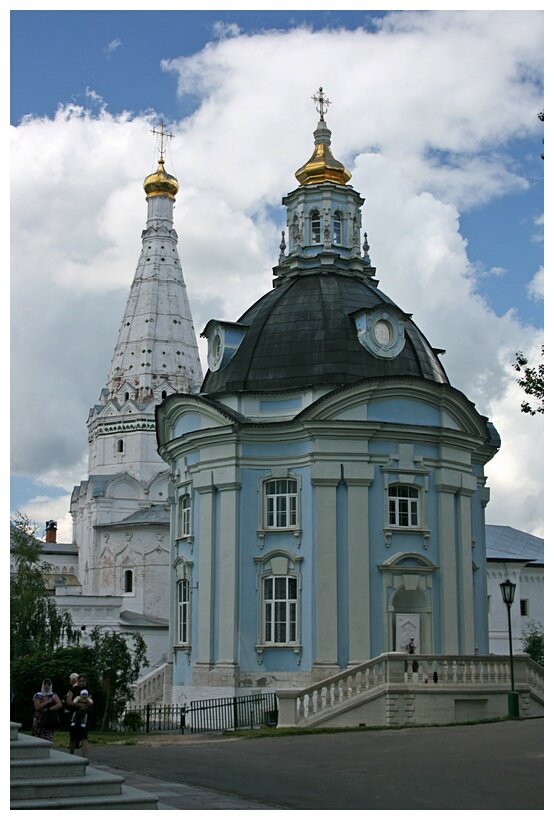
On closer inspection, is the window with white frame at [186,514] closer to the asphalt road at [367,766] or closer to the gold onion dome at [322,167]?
the asphalt road at [367,766]

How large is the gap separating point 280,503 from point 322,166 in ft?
51.7

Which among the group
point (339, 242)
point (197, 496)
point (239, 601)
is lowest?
point (239, 601)

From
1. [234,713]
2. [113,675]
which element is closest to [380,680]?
[234,713]

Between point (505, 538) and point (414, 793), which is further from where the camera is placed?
point (505, 538)

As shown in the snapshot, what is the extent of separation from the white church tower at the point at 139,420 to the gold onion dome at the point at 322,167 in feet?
122

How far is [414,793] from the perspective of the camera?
1683cm

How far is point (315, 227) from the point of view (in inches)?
1795

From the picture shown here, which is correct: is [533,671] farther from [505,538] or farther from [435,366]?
[505,538]

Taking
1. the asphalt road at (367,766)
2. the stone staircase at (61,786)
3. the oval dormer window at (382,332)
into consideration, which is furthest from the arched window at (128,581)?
the stone staircase at (61,786)

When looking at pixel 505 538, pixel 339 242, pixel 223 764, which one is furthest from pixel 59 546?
pixel 223 764

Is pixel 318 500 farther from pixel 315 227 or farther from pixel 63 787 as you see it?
pixel 63 787

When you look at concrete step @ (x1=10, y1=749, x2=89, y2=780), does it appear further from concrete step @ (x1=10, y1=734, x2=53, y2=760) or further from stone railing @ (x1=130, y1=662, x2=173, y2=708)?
stone railing @ (x1=130, y1=662, x2=173, y2=708)

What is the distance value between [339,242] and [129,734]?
21816 mm

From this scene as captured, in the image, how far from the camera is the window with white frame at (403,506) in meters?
37.8
